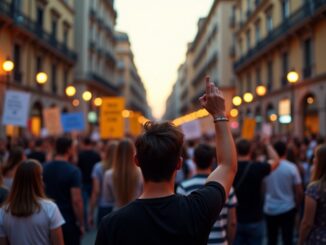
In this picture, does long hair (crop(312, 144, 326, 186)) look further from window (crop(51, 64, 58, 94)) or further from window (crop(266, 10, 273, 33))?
window (crop(51, 64, 58, 94))

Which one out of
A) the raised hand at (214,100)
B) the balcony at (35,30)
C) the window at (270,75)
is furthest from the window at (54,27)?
the raised hand at (214,100)

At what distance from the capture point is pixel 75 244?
5.14 m

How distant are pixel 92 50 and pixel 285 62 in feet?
66.5

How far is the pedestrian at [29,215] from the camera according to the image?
3662mm

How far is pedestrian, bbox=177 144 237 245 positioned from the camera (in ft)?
14.4

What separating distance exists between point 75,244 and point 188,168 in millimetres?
4110

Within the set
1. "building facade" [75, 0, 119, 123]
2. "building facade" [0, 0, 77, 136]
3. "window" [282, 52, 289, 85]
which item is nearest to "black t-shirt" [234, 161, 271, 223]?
"building facade" [0, 0, 77, 136]

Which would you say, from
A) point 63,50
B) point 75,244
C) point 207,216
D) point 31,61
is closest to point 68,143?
point 75,244

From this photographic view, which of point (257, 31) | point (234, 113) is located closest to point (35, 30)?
point (257, 31)

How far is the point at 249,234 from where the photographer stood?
230 inches

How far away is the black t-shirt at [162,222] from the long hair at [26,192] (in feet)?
5.36

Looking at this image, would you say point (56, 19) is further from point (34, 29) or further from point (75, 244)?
point (75, 244)

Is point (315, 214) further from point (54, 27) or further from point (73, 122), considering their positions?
point (54, 27)

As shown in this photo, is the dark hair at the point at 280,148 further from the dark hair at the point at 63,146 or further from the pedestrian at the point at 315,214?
the dark hair at the point at 63,146
